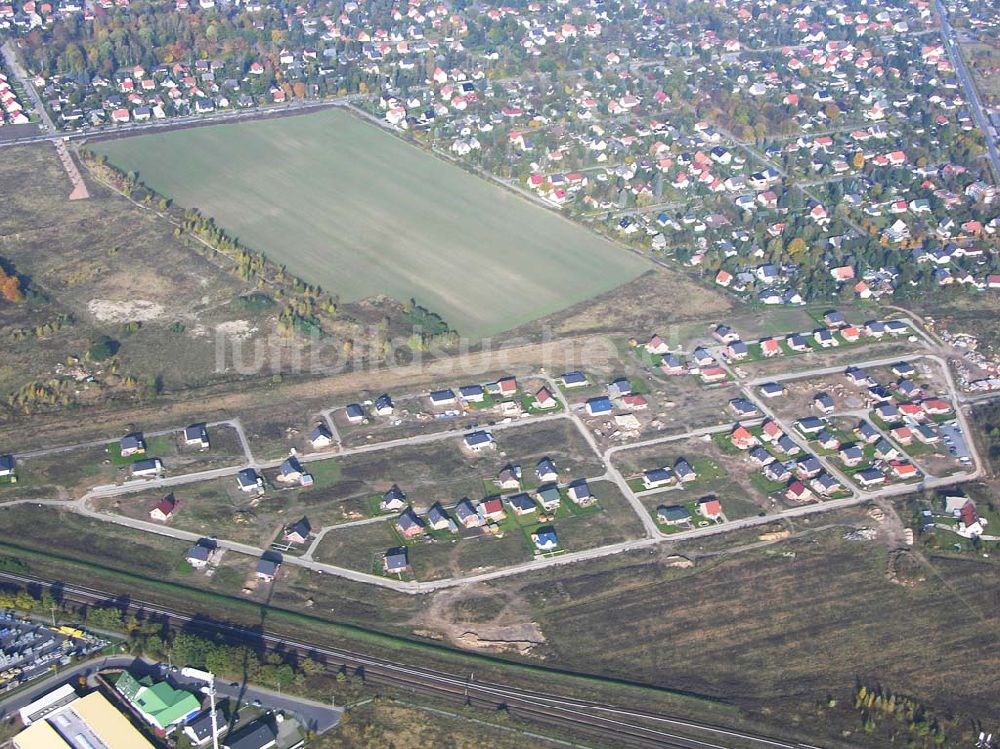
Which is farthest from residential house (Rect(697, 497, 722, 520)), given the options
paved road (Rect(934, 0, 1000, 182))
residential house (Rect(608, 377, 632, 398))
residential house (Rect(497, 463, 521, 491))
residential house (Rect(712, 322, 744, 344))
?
paved road (Rect(934, 0, 1000, 182))

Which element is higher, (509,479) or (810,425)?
(810,425)

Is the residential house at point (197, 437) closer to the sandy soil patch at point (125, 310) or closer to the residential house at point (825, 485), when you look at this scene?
the sandy soil patch at point (125, 310)

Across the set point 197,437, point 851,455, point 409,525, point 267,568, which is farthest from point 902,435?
point 197,437

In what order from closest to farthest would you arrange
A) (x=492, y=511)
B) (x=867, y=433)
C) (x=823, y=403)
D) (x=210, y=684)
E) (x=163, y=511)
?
(x=210, y=684), (x=163, y=511), (x=492, y=511), (x=867, y=433), (x=823, y=403)

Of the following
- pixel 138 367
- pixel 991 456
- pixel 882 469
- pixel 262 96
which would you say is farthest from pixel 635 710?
pixel 262 96

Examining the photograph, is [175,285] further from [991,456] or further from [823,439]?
[991,456]

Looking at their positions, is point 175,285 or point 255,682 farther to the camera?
→ point 175,285

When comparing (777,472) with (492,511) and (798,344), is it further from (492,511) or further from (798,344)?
(492,511)
